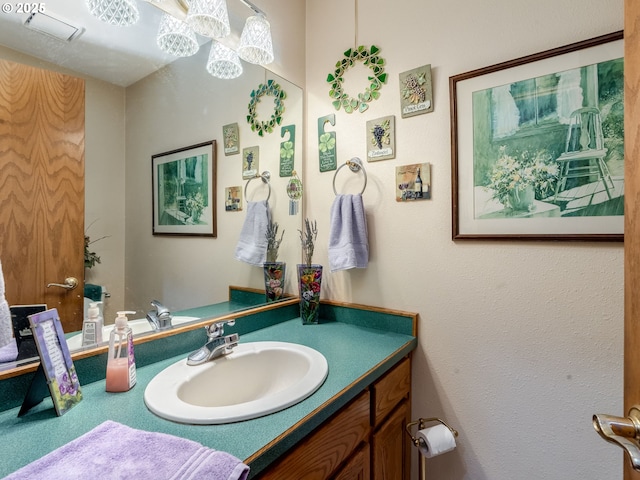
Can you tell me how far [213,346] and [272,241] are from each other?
0.61m

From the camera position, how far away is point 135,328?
→ 1041 mm

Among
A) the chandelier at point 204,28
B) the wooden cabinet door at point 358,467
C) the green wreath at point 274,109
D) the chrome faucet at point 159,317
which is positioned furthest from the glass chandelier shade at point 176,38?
the wooden cabinet door at point 358,467

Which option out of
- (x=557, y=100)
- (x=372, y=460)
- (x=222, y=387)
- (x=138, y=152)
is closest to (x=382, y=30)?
(x=557, y=100)

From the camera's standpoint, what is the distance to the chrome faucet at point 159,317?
1.06m

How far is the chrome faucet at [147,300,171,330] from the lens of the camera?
3.49ft

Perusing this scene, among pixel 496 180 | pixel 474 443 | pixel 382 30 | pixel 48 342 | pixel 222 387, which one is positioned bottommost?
pixel 474 443

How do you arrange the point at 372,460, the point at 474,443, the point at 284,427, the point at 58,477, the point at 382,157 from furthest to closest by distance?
the point at 382,157 < the point at 474,443 < the point at 372,460 < the point at 284,427 < the point at 58,477

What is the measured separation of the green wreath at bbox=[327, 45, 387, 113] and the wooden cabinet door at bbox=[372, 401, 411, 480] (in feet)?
4.11

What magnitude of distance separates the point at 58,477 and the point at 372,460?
84cm

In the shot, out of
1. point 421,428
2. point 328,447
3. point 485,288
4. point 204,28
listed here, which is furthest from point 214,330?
point 204,28

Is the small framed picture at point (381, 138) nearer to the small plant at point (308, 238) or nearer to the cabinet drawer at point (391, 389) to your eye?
the small plant at point (308, 238)

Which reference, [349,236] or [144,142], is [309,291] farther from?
[144,142]

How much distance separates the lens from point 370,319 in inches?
54.8

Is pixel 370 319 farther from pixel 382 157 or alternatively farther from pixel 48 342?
pixel 48 342
